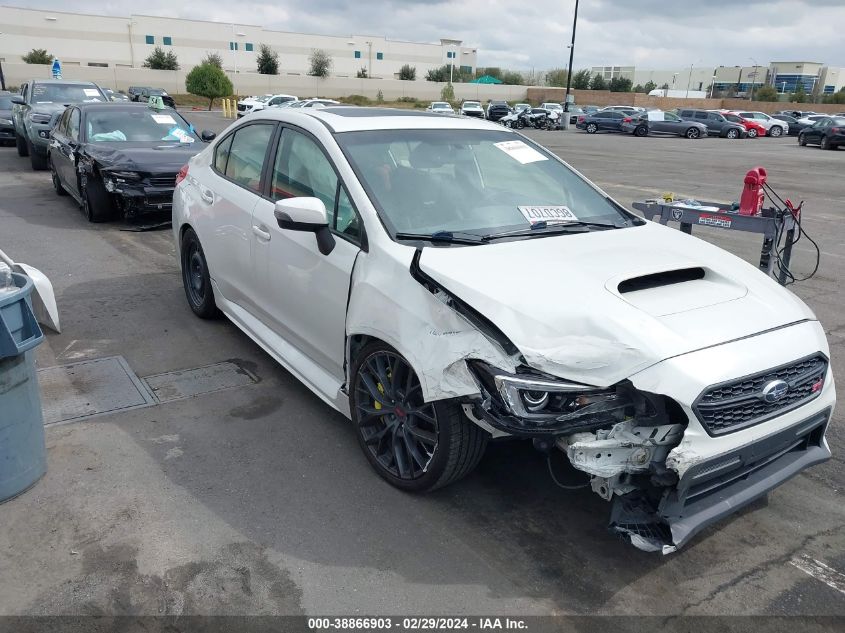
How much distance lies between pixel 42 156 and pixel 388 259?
47.6ft

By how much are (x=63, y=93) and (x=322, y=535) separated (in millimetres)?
16972

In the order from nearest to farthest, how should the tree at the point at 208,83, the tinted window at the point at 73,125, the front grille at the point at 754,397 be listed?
the front grille at the point at 754,397 < the tinted window at the point at 73,125 < the tree at the point at 208,83

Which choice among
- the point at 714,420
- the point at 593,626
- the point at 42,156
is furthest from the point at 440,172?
the point at 42,156

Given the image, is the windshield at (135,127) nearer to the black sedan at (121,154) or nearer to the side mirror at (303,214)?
the black sedan at (121,154)

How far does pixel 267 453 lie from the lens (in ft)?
12.9

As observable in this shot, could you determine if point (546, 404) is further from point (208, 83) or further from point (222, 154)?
point (208, 83)

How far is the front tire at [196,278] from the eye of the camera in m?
5.57

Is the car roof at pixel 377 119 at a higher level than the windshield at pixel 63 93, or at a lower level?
higher

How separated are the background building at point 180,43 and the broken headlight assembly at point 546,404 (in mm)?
88208

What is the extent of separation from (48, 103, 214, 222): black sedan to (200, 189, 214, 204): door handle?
4.26 metres

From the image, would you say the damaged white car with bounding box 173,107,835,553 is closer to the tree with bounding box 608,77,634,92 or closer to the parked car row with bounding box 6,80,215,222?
the parked car row with bounding box 6,80,215,222

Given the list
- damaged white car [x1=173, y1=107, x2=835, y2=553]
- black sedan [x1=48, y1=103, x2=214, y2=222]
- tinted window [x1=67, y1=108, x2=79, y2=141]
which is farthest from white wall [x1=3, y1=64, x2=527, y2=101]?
damaged white car [x1=173, y1=107, x2=835, y2=553]

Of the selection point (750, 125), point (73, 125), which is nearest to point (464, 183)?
point (73, 125)

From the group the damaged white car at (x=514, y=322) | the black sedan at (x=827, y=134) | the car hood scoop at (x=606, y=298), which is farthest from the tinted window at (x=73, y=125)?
the black sedan at (x=827, y=134)
